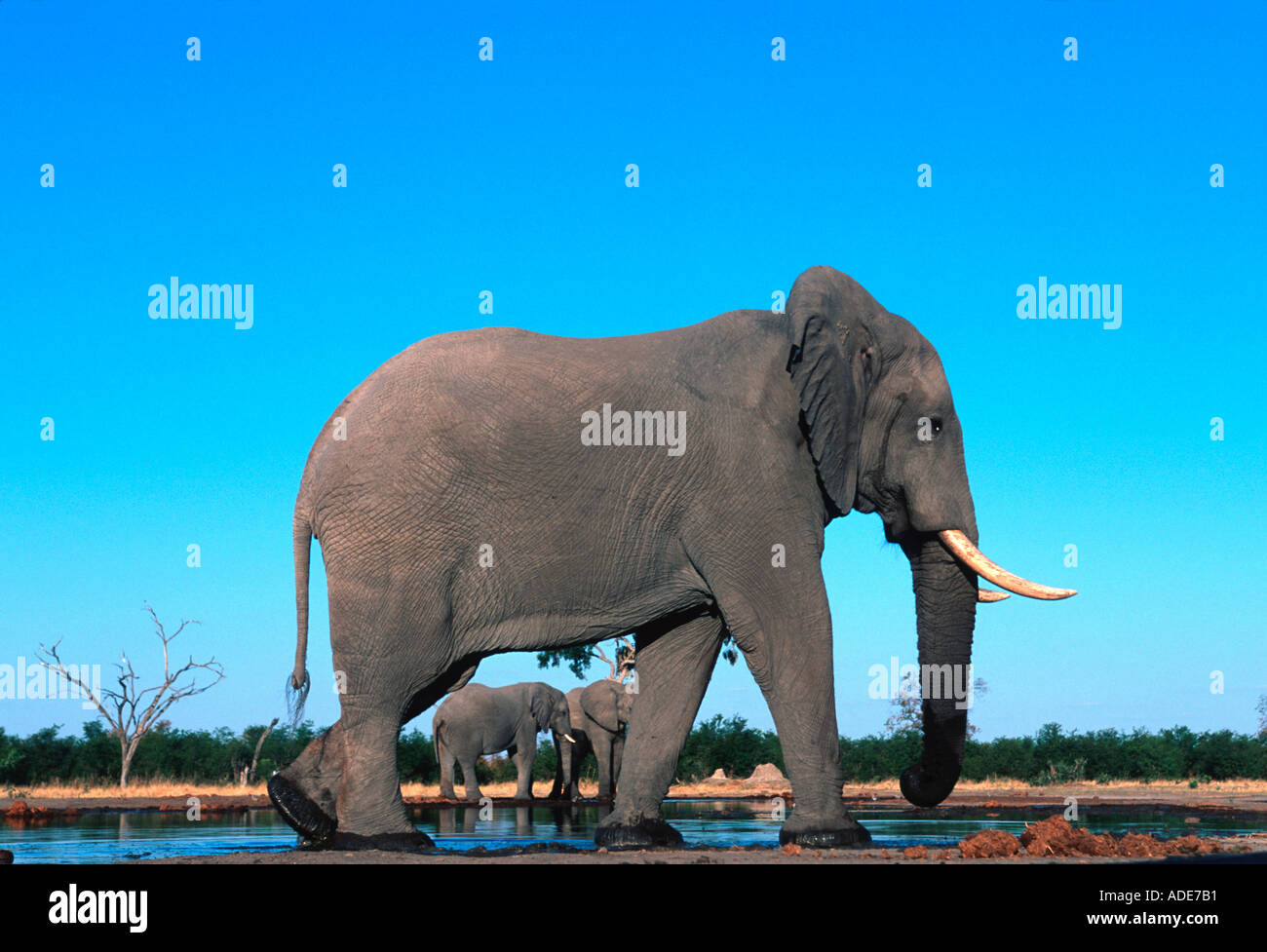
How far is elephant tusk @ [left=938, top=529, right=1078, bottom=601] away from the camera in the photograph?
10.5 m

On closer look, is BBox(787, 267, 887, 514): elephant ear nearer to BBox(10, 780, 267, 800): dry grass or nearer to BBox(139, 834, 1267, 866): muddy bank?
BBox(139, 834, 1267, 866): muddy bank

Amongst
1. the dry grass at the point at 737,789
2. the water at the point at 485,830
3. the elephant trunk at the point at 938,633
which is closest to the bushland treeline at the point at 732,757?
the dry grass at the point at 737,789

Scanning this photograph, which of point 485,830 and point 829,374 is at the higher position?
point 829,374

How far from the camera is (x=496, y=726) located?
28.9 metres

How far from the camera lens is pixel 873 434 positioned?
35.4 feet

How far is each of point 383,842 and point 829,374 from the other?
4.82 meters

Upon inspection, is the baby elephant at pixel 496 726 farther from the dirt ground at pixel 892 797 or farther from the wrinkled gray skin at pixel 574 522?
the wrinkled gray skin at pixel 574 522

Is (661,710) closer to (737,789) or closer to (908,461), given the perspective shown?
(908,461)

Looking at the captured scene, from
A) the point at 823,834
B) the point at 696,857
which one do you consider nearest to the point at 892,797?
the point at 823,834

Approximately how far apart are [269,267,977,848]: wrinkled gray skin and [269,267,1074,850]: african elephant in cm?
2

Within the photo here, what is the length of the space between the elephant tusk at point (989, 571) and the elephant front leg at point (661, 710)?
202cm

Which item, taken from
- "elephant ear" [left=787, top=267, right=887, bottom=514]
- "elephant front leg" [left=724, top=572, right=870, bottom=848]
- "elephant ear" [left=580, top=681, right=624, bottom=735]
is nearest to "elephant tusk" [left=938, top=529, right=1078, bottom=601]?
"elephant ear" [left=787, top=267, right=887, bottom=514]
